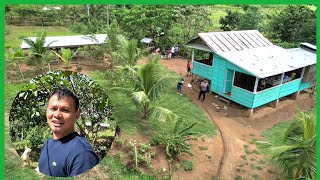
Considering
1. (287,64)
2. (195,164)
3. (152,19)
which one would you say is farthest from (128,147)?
(152,19)

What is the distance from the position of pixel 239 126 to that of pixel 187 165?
3805 mm

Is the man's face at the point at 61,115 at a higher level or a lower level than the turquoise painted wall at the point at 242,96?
higher

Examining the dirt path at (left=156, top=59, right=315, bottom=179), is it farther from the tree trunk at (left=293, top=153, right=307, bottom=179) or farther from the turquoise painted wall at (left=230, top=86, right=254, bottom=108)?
the tree trunk at (left=293, top=153, right=307, bottom=179)

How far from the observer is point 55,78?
327 cm

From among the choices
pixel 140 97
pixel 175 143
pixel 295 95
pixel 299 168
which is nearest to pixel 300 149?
pixel 299 168

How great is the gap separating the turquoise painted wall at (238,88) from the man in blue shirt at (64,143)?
915 cm

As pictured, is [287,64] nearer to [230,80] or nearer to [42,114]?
[230,80]

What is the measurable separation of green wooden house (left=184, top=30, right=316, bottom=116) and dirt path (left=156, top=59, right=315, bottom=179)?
51cm

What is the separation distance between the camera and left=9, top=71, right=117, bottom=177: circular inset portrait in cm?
294

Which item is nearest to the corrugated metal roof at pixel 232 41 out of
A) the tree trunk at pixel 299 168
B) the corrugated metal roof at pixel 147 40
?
the tree trunk at pixel 299 168

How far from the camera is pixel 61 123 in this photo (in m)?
2.91

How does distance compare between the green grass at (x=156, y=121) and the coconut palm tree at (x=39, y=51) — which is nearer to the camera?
the green grass at (x=156, y=121)

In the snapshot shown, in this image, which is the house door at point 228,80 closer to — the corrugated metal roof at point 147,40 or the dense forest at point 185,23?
the dense forest at point 185,23

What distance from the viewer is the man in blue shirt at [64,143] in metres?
2.87
